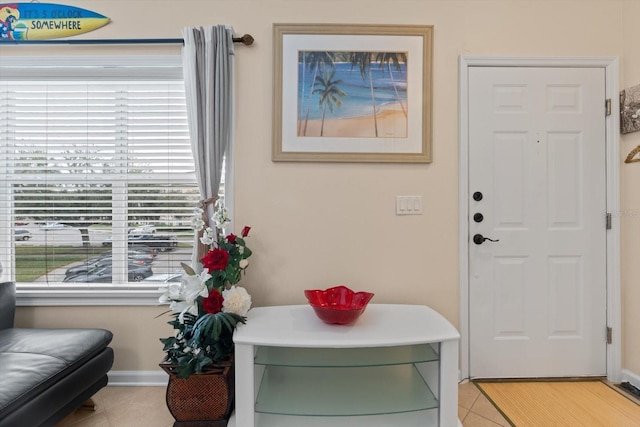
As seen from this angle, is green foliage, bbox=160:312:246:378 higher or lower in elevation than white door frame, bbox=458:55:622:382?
lower

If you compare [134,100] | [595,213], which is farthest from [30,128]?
[595,213]

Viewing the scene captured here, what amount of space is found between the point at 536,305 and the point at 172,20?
2919mm

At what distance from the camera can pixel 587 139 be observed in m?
2.16

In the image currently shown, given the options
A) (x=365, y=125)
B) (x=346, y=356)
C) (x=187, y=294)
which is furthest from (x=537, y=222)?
(x=187, y=294)

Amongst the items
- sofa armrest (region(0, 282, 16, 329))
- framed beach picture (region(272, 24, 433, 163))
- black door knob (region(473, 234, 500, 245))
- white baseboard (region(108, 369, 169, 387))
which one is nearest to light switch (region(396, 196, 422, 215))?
framed beach picture (region(272, 24, 433, 163))

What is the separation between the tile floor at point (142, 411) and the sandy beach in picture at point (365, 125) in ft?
5.29

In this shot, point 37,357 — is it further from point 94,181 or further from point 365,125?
point 365,125

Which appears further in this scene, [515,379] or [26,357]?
[515,379]

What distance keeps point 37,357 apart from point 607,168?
3.32m

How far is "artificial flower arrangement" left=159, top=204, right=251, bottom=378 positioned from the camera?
164cm

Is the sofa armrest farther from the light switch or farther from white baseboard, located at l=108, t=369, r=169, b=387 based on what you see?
the light switch

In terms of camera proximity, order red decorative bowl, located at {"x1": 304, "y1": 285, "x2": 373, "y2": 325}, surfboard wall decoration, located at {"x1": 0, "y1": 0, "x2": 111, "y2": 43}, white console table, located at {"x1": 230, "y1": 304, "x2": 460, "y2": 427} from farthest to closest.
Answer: surfboard wall decoration, located at {"x1": 0, "y1": 0, "x2": 111, "y2": 43}
red decorative bowl, located at {"x1": 304, "y1": 285, "x2": 373, "y2": 325}
white console table, located at {"x1": 230, "y1": 304, "x2": 460, "y2": 427}

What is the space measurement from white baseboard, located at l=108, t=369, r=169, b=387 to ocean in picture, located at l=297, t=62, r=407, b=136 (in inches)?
73.1

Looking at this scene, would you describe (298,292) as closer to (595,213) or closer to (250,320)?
(250,320)
